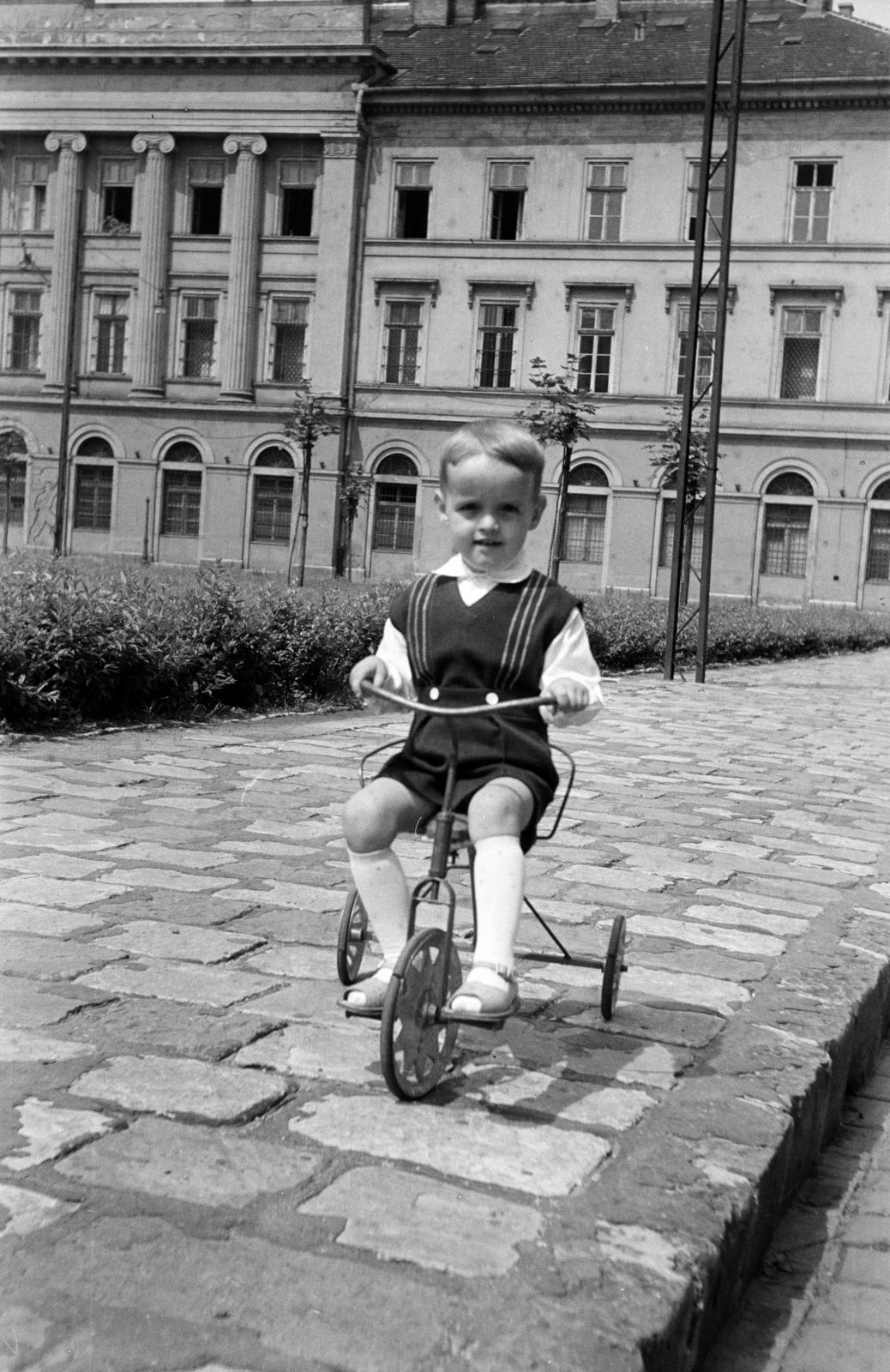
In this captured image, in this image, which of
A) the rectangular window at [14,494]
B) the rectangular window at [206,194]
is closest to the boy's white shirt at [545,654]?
the rectangular window at [14,494]

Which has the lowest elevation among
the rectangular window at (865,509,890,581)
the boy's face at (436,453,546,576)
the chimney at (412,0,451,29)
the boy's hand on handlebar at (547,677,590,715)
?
the boy's hand on handlebar at (547,677,590,715)

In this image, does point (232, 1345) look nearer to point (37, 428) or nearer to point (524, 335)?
point (524, 335)

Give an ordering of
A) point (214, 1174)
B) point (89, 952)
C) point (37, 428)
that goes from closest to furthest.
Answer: point (214, 1174), point (89, 952), point (37, 428)

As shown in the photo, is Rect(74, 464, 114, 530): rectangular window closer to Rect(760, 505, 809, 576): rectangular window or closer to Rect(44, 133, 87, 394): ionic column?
Rect(44, 133, 87, 394): ionic column

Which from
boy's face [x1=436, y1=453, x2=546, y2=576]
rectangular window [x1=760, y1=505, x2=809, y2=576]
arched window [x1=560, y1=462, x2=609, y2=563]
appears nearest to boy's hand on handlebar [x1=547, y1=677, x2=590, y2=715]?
boy's face [x1=436, y1=453, x2=546, y2=576]

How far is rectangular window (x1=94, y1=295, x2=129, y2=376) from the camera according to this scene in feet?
146

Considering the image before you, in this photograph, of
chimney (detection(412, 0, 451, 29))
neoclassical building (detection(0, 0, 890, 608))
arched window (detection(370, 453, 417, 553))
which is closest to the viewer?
neoclassical building (detection(0, 0, 890, 608))

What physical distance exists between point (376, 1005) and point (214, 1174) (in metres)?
0.67

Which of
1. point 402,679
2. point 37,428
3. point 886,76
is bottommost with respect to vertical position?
point 402,679

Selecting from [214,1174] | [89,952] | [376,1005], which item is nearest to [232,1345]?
[214,1174]

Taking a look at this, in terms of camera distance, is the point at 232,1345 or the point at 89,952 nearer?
the point at 232,1345

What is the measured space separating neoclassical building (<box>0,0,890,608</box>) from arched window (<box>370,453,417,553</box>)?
0.08 m

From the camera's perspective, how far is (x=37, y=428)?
4500cm

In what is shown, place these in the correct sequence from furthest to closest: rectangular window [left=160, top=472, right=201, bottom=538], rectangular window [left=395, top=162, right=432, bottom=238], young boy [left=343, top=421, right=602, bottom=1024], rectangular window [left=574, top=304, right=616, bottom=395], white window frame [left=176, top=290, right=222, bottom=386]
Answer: rectangular window [left=160, top=472, right=201, bottom=538], white window frame [left=176, top=290, right=222, bottom=386], rectangular window [left=395, top=162, right=432, bottom=238], rectangular window [left=574, top=304, right=616, bottom=395], young boy [left=343, top=421, right=602, bottom=1024]
